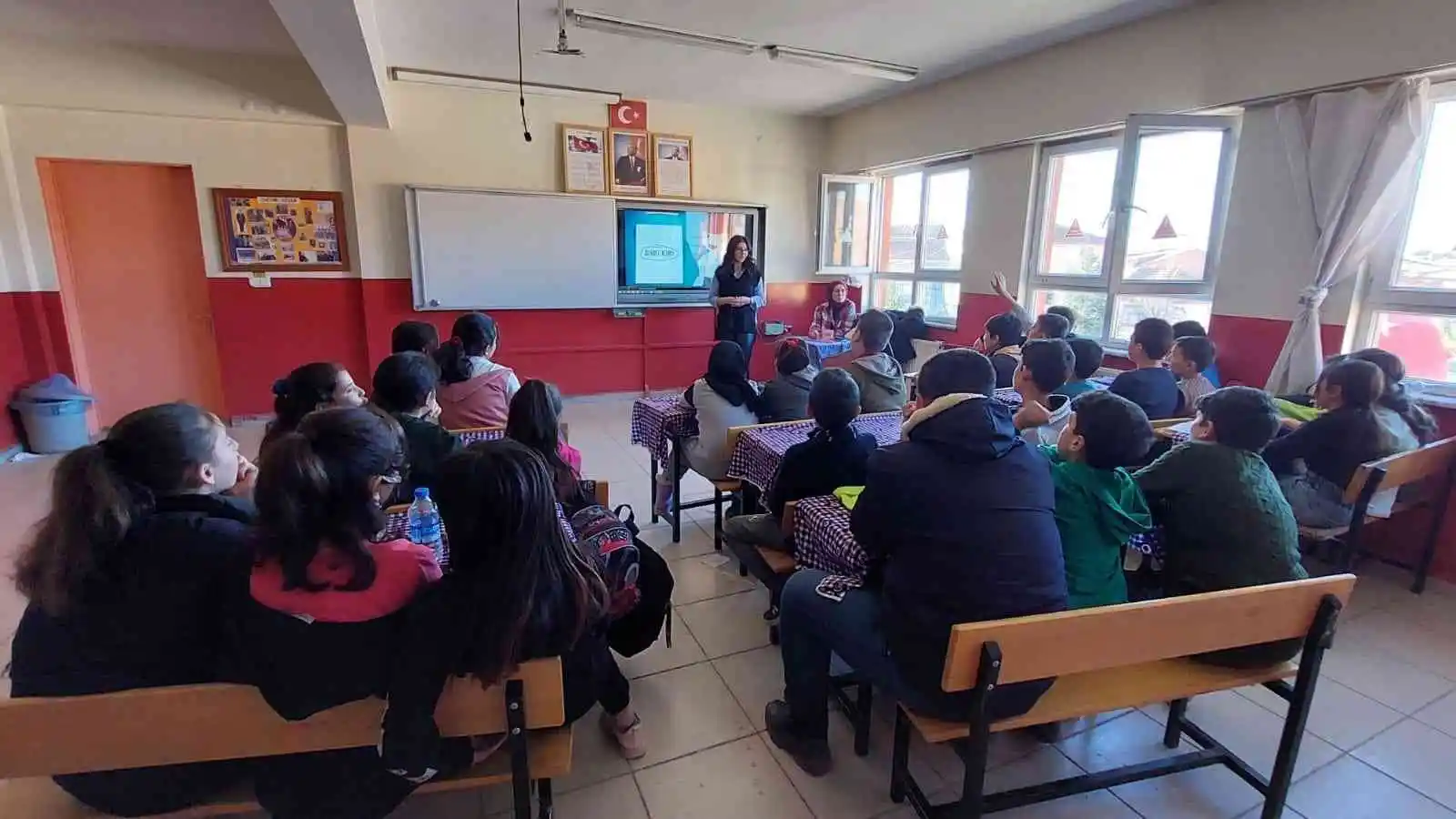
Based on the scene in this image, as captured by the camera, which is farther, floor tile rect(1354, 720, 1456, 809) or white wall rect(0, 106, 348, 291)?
white wall rect(0, 106, 348, 291)

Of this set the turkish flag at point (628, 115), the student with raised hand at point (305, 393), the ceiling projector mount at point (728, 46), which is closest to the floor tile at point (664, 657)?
the student with raised hand at point (305, 393)

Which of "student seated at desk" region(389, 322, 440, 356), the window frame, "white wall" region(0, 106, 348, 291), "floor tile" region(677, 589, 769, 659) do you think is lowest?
"floor tile" region(677, 589, 769, 659)

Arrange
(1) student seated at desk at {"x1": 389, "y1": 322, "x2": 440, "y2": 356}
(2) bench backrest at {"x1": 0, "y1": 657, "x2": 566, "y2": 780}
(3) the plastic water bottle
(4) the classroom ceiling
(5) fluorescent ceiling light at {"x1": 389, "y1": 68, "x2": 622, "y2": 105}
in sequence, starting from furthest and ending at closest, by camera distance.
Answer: (5) fluorescent ceiling light at {"x1": 389, "y1": 68, "x2": 622, "y2": 105}, (4) the classroom ceiling, (1) student seated at desk at {"x1": 389, "y1": 322, "x2": 440, "y2": 356}, (3) the plastic water bottle, (2) bench backrest at {"x1": 0, "y1": 657, "x2": 566, "y2": 780}

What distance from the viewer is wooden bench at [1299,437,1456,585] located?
8.41 ft

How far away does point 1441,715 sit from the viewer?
2.08 meters

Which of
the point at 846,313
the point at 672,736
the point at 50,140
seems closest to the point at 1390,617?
the point at 672,736

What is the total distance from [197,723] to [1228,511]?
2.19 m

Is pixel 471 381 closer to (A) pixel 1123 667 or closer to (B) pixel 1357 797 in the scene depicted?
(A) pixel 1123 667

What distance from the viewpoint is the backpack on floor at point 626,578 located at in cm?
181

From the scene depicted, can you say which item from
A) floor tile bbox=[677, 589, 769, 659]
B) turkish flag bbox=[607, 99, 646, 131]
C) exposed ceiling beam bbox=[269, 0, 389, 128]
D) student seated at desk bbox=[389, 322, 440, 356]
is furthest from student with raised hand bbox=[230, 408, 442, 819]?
turkish flag bbox=[607, 99, 646, 131]

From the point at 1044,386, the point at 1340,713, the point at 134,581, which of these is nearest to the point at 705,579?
the point at 1044,386

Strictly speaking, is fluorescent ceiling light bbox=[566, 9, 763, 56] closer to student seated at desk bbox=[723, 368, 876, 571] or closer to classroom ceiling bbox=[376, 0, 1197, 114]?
classroom ceiling bbox=[376, 0, 1197, 114]

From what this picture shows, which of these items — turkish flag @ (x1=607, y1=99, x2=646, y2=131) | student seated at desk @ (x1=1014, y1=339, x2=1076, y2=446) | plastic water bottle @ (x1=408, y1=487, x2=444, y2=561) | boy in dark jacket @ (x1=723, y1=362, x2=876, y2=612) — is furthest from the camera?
turkish flag @ (x1=607, y1=99, x2=646, y2=131)

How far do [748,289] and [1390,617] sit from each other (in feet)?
14.0
